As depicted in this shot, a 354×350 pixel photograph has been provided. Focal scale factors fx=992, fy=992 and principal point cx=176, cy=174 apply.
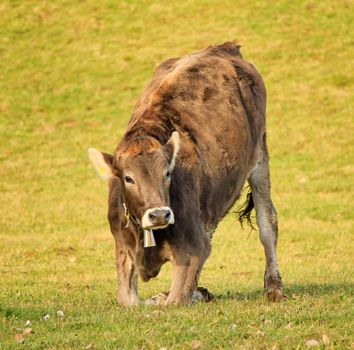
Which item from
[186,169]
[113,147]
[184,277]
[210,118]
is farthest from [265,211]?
[113,147]

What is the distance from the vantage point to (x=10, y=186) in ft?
94.3

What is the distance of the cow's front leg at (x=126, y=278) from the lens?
11312 mm

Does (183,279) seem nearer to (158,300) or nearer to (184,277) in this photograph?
(184,277)

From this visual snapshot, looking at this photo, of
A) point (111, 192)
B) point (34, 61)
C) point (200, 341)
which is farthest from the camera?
point (34, 61)

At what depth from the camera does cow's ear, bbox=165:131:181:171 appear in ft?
36.1

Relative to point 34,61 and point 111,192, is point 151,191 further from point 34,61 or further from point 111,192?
point 34,61

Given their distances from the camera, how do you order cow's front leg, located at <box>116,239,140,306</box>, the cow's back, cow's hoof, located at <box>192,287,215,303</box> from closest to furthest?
1. cow's front leg, located at <box>116,239,140,306</box>
2. the cow's back
3. cow's hoof, located at <box>192,287,215,303</box>

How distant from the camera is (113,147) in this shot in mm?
32156

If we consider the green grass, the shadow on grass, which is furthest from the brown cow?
the green grass

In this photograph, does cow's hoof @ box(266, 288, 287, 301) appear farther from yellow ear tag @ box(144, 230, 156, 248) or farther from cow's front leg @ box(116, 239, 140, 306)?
yellow ear tag @ box(144, 230, 156, 248)

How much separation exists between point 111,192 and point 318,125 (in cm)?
2174

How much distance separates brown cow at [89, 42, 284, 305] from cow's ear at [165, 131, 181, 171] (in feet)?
0.04

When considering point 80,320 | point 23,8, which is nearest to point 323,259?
point 80,320

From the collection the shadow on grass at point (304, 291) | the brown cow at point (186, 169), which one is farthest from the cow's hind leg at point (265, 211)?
the shadow on grass at point (304, 291)
